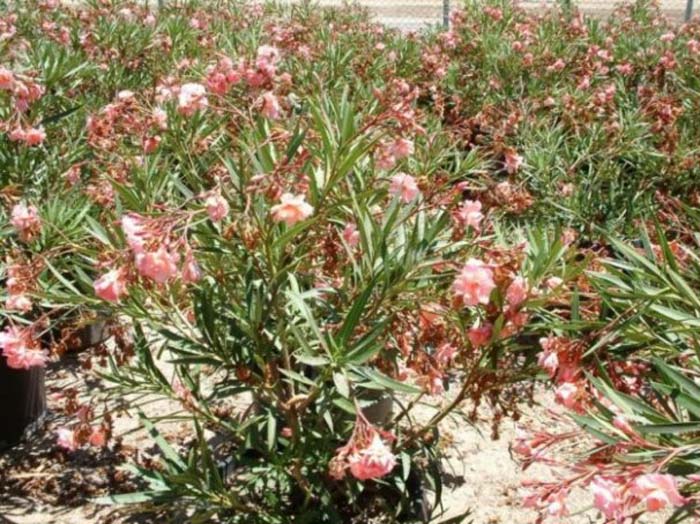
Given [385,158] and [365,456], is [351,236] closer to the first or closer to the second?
[385,158]

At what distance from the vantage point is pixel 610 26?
6039 mm

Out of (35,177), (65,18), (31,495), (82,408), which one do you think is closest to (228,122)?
(35,177)

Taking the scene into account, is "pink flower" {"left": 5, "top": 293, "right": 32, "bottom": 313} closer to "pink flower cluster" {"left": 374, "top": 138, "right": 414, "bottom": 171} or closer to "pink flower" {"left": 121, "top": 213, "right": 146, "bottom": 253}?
"pink flower" {"left": 121, "top": 213, "right": 146, "bottom": 253}

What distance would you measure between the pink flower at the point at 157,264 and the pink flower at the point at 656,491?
72cm

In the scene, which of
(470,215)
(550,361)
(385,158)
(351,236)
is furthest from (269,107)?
(550,361)

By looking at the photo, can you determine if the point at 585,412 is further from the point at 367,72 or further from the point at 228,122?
the point at 367,72

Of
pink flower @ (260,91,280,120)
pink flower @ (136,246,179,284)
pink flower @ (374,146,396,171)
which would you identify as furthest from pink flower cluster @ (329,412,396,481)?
pink flower @ (260,91,280,120)

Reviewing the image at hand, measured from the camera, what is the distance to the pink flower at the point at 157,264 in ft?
4.09

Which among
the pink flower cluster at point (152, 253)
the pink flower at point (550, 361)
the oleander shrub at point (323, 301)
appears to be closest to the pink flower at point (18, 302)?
the oleander shrub at point (323, 301)

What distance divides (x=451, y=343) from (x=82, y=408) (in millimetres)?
859

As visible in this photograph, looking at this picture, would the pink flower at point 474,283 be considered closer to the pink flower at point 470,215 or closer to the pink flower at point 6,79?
the pink flower at point 470,215

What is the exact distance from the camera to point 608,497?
0.99 m

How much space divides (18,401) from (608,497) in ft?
7.07

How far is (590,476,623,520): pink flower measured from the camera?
3.24ft
